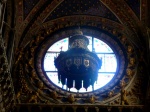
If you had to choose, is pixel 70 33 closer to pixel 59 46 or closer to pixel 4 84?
pixel 59 46

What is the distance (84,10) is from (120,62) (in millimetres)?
2046

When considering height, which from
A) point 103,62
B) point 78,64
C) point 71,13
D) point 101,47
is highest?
point 71,13

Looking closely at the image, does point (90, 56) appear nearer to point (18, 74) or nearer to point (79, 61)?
point (79, 61)

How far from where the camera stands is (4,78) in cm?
1248

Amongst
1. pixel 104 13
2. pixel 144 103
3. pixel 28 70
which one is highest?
pixel 104 13

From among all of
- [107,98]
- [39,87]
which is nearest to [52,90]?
[39,87]

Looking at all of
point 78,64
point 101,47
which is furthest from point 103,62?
point 78,64

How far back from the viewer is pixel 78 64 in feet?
36.4

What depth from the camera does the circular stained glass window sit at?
14516 mm

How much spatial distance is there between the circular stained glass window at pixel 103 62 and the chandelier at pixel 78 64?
2.74 m

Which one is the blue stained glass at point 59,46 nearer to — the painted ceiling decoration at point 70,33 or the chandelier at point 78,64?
the painted ceiling decoration at point 70,33

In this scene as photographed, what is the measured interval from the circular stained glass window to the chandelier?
2738 millimetres

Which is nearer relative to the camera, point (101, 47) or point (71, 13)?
point (101, 47)

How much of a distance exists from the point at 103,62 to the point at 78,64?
396 centimetres
